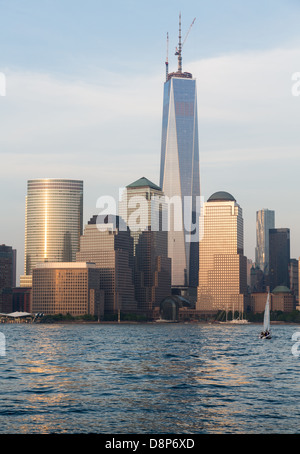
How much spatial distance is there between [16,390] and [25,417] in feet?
57.5

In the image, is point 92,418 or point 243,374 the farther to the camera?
point 243,374

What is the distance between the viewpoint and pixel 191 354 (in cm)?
13275

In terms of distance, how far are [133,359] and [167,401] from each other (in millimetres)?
51469

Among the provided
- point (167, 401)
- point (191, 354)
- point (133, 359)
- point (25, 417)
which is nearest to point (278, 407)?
point (167, 401)
